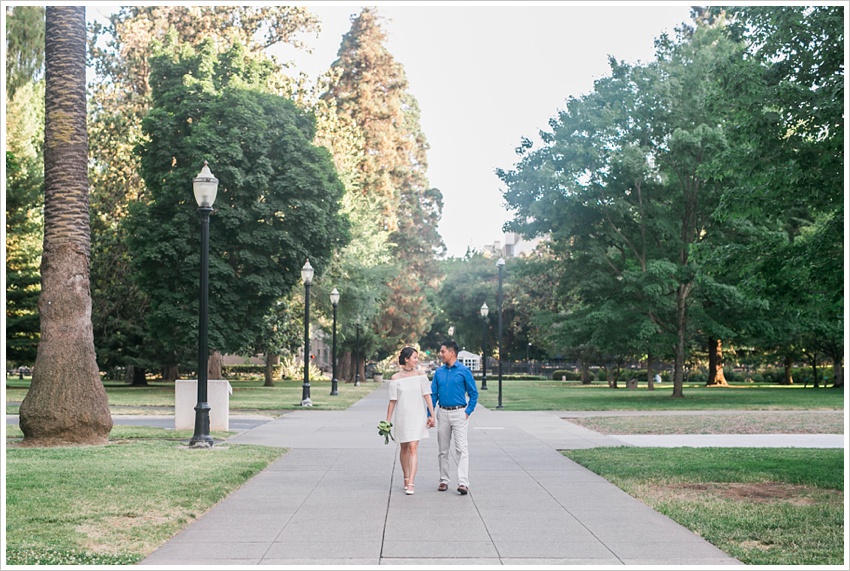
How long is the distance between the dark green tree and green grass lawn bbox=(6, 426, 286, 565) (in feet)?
59.8

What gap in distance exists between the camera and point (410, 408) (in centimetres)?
1114

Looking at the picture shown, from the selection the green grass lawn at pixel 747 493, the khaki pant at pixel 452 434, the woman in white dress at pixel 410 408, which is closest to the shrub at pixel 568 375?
the green grass lawn at pixel 747 493

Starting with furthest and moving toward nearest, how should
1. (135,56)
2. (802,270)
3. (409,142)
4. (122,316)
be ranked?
(409,142) < (122,316) < (135,56) < (802,270)

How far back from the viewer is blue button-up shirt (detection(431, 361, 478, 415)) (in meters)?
11.3

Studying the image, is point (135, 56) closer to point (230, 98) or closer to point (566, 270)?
point (230, 98)

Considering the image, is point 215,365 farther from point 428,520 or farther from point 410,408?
point 428,520

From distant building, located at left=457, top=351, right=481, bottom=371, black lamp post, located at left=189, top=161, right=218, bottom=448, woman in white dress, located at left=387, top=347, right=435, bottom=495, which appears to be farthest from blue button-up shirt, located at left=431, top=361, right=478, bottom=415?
distant building, located at left=457, top=351, right=481, bottom=371

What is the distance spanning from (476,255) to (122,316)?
57352mm

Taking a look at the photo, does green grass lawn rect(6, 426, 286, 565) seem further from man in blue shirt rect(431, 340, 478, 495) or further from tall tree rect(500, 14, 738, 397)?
tall tree rect(500, 14, 738, 397)

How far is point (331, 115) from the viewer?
4422 cm

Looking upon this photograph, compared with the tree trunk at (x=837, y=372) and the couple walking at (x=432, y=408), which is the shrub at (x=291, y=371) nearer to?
the tree trunk at (x=837, y=372)

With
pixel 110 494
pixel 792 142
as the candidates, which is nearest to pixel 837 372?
pixel 792 142

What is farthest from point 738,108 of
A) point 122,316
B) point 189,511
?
point 122,316

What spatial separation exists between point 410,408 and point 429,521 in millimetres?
2258
